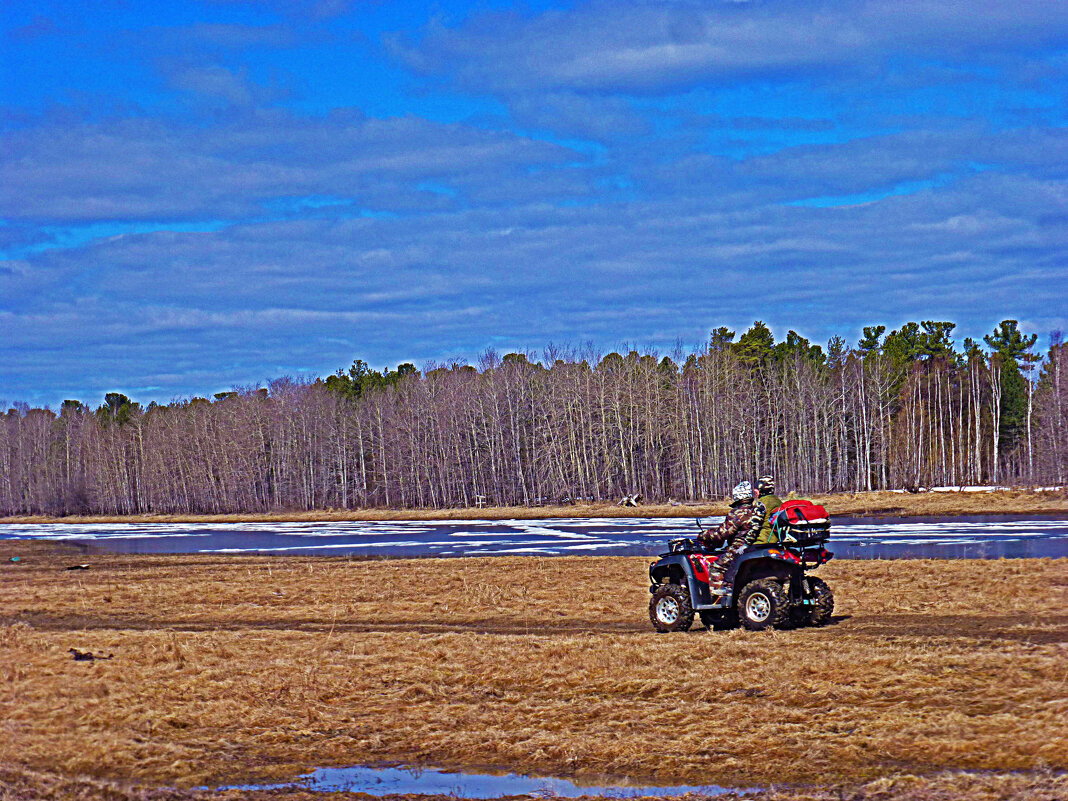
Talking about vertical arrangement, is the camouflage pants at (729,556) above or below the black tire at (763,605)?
above

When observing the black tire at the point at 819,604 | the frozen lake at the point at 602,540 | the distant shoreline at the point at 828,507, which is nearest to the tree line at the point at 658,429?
the distant shoreline at the point at 828,507

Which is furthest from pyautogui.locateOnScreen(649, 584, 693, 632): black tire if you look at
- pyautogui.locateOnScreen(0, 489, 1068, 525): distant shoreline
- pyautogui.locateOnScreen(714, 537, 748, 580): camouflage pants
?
pyautogui.locateOnScreen(0, 489, 1068, 525): distant shoreline

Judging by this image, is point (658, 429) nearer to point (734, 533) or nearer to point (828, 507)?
point (828, 507)

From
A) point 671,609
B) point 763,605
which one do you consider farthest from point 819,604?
point 671,609

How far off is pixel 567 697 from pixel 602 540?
31.3 m

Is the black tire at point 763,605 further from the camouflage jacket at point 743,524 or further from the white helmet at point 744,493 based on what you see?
the white helmet at point 744,493

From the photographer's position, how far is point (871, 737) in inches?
375

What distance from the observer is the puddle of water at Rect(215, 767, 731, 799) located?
28.9 feet

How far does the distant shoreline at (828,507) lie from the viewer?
56594 mm

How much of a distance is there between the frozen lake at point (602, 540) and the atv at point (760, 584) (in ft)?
47.2

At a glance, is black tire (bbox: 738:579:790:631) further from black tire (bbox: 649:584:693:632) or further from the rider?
black tire (bbox: 649:584:693:632)

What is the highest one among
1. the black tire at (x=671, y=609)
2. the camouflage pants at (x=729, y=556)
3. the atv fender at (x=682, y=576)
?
the camouflage pants at (x=729, y=556)

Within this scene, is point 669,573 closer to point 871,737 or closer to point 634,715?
point 634,715

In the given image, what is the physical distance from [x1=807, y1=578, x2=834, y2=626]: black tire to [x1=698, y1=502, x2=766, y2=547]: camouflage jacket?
1.13 m
